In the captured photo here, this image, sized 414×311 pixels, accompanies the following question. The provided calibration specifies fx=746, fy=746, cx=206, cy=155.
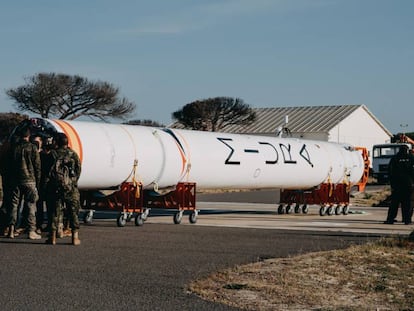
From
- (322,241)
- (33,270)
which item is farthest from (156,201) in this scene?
(33,270)

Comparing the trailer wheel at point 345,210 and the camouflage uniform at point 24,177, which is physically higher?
the camouflage uniform at point 24,177

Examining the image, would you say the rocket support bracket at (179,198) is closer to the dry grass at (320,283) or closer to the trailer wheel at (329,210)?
the trailer wheel at (329,210)

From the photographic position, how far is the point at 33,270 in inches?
376

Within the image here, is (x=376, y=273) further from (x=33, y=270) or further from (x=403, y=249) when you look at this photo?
(x=33, y=270)

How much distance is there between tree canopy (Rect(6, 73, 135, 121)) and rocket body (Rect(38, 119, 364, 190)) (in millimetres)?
42869

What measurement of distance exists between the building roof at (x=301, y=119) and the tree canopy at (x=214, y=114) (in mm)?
1090

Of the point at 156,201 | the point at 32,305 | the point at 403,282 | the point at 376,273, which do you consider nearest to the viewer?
the point at 32,305

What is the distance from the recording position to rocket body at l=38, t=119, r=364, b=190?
15828mm

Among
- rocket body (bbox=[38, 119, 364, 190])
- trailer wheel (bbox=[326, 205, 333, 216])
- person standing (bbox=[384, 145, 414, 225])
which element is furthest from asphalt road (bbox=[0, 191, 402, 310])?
trailer wheel (bbox=[326, 205, 333, 216])

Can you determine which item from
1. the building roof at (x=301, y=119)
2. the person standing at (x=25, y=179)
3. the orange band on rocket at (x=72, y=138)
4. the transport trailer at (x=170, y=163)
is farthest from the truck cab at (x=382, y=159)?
the person standing at (x=25, y=179)

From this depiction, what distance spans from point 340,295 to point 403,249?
4114 mm

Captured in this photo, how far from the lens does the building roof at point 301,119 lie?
231 ft

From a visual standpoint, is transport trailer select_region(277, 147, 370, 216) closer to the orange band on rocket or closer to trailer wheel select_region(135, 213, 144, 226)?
trailer wheel select_region(135, 213, 144, 226)

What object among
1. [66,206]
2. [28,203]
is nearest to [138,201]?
[28,203]
